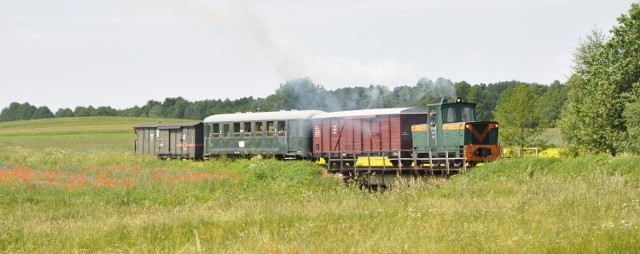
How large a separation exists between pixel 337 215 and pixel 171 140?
40214mm

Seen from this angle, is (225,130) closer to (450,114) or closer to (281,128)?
(281,128)

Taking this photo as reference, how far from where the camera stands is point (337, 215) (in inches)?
637

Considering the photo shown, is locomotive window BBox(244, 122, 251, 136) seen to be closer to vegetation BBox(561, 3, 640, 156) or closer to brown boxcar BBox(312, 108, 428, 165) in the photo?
brown boxcar BBox(312, 108, 428, 165)

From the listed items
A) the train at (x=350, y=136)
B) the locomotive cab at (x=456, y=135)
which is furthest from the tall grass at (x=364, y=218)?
the train at (x=350, y=136)

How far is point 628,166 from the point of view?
78.5 feet

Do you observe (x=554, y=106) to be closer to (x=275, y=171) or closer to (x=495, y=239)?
(x=275, y=171)

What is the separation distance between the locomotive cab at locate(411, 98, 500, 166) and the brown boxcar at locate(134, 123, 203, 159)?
22.2m

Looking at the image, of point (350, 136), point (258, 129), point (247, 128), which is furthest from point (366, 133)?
point (247, 128)

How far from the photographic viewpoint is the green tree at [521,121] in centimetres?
5131

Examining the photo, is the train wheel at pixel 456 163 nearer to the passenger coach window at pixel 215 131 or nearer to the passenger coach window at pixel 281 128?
the passenger coach window at pixel 281 128

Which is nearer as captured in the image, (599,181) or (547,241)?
(547,241)

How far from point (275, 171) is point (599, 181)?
1831 centimetres

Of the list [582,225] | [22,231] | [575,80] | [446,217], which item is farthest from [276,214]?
[575,80]

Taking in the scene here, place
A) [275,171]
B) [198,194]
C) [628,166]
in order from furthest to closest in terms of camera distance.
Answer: [275,171] → [198,194] → [628,166]
